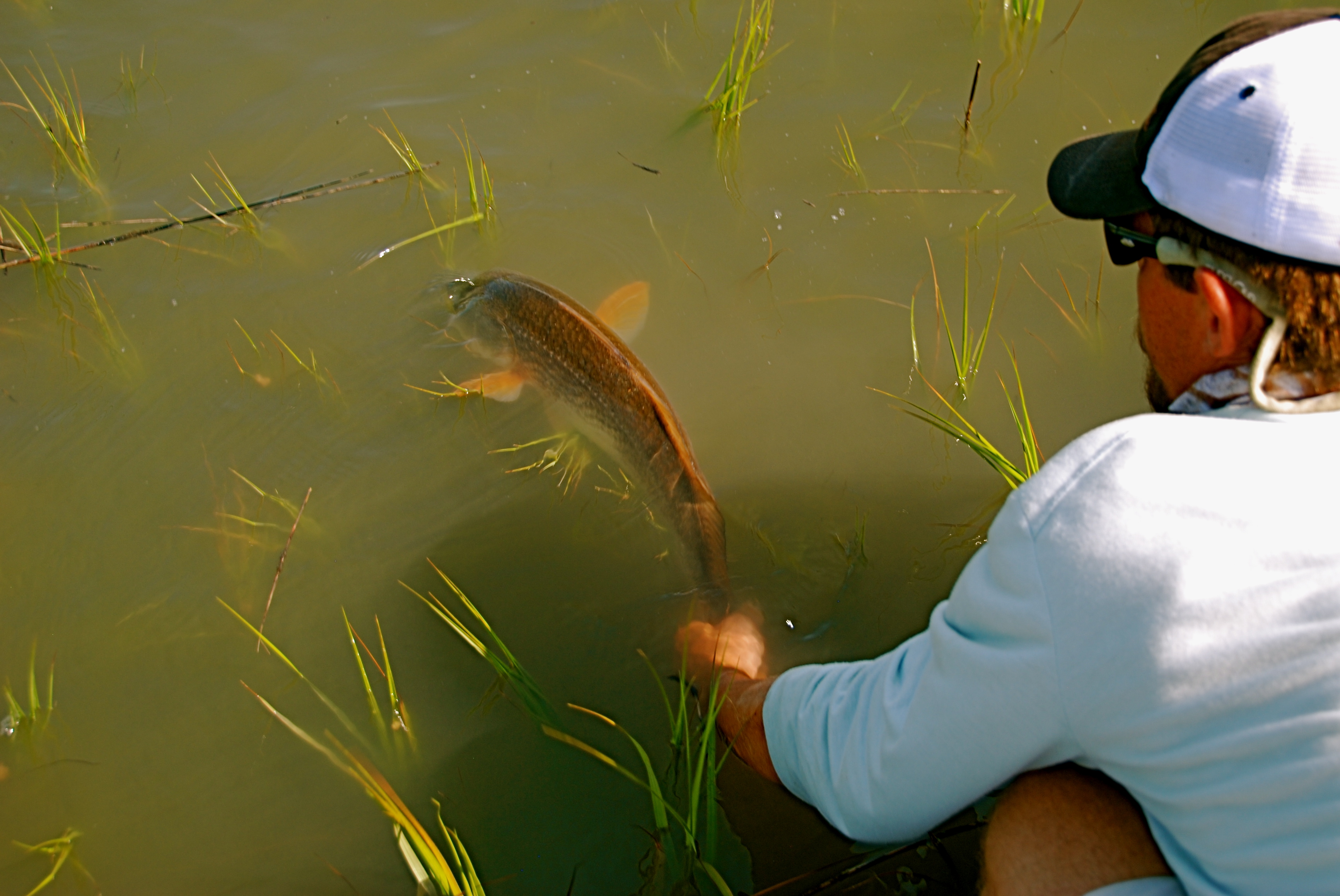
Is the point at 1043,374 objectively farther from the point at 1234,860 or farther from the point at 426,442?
the point at 426,442

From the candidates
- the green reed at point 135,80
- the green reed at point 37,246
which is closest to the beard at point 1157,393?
the green reed at point 37,246

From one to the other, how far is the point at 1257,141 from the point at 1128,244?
1.05 feet

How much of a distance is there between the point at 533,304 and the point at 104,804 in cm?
214

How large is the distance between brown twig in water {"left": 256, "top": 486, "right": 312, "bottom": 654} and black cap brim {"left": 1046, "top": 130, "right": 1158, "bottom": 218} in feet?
8.48

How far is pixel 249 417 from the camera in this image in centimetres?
316

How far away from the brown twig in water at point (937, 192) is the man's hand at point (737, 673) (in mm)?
1941

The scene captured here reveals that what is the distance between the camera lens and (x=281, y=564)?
2.79 metres

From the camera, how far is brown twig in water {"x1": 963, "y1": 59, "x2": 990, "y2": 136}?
3.44 meters

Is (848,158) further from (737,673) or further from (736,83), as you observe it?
(737,673)

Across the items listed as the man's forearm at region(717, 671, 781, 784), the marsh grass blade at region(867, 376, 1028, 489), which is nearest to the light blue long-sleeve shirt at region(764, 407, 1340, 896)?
the man's forearm at region(717, 671, 781, 784)

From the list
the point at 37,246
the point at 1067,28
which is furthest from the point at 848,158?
the point at 37,246

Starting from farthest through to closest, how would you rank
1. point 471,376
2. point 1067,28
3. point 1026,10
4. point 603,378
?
point 1067,28
point 1026,10
point 471,376
point 603,378

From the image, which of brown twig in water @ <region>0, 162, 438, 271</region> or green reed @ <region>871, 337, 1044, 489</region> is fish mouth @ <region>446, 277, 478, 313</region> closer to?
brown twig in water @ <region>0, 162, 438, 271</region>

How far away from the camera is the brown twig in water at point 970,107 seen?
3.44 metres
